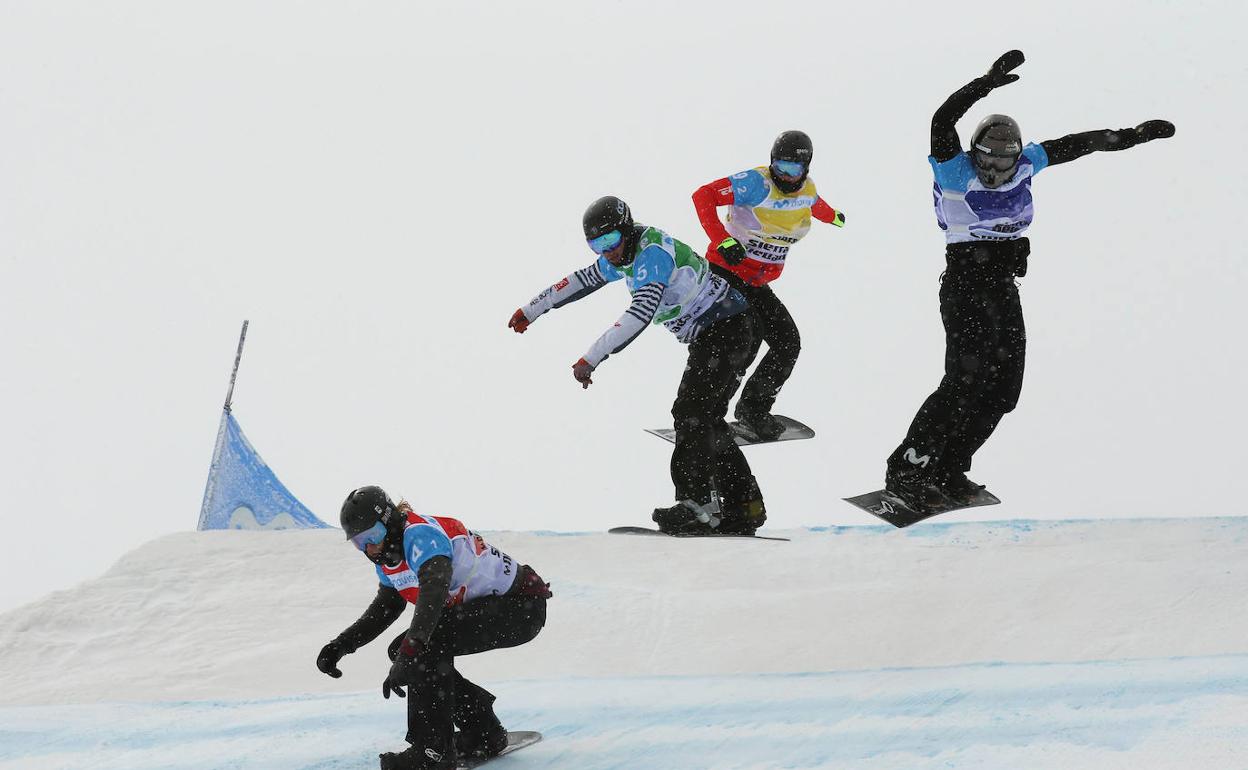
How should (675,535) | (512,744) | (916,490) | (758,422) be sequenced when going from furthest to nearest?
(758,422)
(675,535)
(916,490)
(512,744)

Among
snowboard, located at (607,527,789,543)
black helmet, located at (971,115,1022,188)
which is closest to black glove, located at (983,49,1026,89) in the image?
black helmet, located at (971,115,1022,188)

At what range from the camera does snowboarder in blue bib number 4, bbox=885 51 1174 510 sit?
6625 mm

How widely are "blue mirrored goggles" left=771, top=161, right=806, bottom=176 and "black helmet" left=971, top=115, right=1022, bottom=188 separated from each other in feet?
4.66

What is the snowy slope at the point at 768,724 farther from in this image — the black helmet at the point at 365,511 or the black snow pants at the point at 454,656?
the black helmet at the point at 365,511

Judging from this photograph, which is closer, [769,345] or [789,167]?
[789,167]

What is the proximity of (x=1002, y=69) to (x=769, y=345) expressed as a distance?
2.69 metres

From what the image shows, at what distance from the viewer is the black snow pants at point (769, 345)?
27.4 feet

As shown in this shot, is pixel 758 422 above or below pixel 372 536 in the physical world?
above

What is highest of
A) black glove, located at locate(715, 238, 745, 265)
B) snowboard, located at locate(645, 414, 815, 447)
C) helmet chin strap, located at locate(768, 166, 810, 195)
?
helmet chin strap, located at locate(768, 166, 810, 195)

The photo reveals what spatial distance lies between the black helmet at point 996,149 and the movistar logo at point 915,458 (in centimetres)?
143

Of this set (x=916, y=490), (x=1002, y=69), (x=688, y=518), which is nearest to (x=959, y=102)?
(x=1002, y=69)

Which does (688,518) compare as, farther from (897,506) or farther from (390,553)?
(390,553)

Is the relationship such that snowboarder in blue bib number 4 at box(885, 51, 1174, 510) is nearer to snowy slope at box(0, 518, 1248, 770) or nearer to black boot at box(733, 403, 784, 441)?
snowy slope at box(0, 518, 1248, 770)

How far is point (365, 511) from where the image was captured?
5.72 meters
